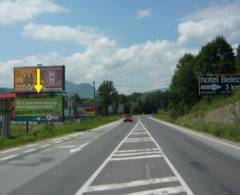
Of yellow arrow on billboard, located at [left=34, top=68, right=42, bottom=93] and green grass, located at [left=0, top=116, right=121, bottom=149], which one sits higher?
yellow arrow on billboard, located at [left=34, top=68, right=42, bottom=93]

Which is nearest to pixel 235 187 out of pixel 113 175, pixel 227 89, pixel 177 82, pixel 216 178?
pixel 216 178

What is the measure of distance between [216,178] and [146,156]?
701cm

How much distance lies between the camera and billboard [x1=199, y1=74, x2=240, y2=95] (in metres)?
62.6

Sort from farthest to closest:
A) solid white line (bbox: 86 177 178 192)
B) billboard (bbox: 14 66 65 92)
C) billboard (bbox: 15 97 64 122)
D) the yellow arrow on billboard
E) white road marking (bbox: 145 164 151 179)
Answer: the yellow arrow on billboard < billboard (bbox: 14 66 65 92) < billboard (bbox: 15 97 64 122) < white road marking (bbox: 145 164 151 179) < solid white line (bbox: 86 177 178 192)

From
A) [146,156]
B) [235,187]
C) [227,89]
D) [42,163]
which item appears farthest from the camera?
[227,89]

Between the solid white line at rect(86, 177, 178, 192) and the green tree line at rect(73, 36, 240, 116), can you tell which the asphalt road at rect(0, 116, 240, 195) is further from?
the green tree line at rect(73, 36, 240, 116)

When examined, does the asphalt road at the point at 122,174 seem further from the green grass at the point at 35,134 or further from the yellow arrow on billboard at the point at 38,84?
the yellow arrow on billboard at the point at 38,84

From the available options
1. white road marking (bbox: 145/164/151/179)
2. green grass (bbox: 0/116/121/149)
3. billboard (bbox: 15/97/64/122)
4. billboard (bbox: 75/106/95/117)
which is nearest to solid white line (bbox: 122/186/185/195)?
white road marking (bbox: 145/164/151/179)

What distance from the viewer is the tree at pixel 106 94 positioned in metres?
171

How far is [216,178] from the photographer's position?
1354cm

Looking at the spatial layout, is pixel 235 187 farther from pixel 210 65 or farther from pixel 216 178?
pixel 210 65

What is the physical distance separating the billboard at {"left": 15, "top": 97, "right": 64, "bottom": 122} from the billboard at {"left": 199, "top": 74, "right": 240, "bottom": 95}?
17.4 meters

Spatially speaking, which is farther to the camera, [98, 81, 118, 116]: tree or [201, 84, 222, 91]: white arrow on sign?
[98, 81, 118, 116]: tree

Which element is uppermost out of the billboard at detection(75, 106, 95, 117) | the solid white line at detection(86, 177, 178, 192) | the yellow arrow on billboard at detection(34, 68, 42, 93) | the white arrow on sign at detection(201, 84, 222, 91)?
the yellow arrow on billboard at detection(34, 68, 42, 93)
